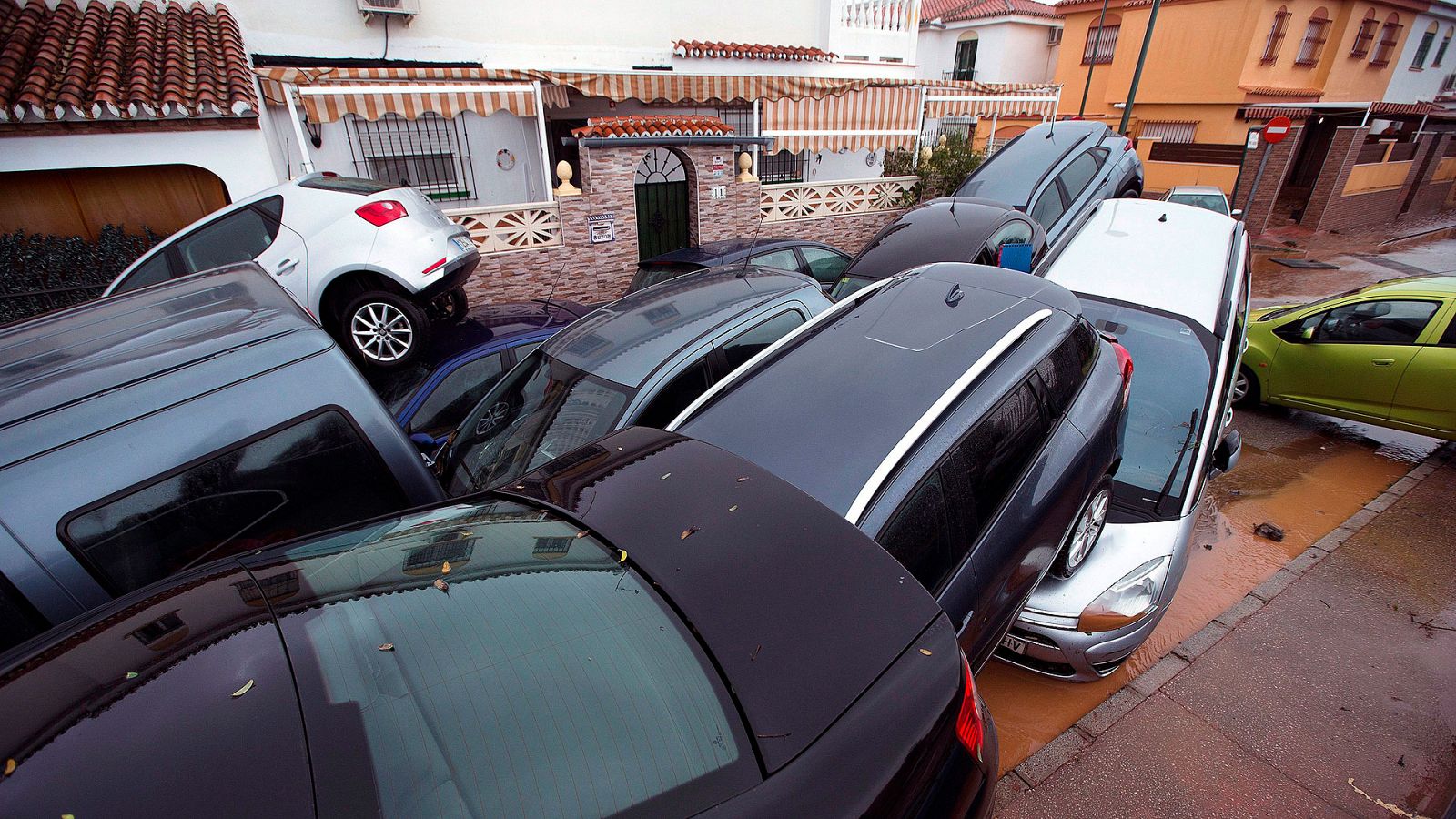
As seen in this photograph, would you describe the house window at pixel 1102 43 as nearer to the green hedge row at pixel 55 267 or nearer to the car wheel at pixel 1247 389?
the car wheel at pixel 1247 389

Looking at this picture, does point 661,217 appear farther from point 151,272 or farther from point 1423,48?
point 1423,48

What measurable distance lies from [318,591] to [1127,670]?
4.15 meters

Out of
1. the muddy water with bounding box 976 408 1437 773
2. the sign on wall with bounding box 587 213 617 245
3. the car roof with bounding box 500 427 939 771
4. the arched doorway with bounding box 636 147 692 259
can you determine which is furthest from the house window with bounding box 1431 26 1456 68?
the car roof with bounding box 500 427 939 771

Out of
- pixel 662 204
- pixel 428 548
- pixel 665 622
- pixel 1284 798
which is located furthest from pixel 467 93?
pixel 1284 798

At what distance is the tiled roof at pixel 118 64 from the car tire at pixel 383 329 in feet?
14.3

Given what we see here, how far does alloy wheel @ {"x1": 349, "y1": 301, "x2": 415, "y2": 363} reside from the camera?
196 inches

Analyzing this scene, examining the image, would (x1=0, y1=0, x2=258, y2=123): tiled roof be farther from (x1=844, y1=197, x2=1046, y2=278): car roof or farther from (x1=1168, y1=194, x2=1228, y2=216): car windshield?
(x1=1168, y1=194, x2=1228, y2=216): car windshield

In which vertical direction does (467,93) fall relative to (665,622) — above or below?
above

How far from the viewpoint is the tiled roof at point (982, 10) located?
26.5 m

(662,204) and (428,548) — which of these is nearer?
(428,548)

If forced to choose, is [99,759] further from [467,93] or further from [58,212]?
[58,212]

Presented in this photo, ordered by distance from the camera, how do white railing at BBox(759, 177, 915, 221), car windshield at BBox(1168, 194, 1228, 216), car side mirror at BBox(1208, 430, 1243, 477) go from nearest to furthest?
car side mirror at BBox(1208, 430, 1243, 477) → car windshield at BBox(1168, 194, 1228, 216) → white railing at BBox(759, 177, 915, 221)

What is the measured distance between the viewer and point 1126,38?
19703 millimetres

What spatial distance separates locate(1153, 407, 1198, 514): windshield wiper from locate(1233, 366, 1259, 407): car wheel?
3661 mm
